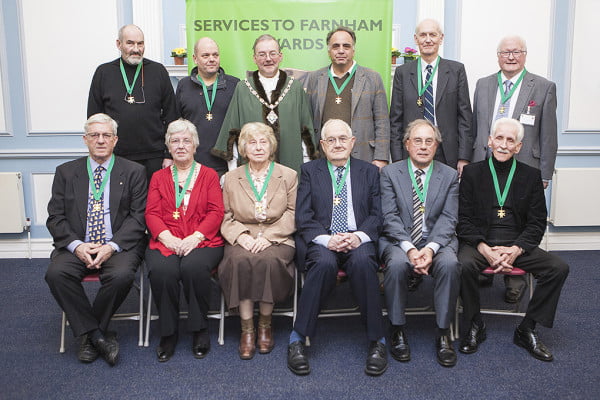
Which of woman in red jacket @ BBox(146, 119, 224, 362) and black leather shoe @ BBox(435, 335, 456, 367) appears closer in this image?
black leather shoe @ BBox(435, 335, 456, 367)

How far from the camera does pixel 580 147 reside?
5.30m

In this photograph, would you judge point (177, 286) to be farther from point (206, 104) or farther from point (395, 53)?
point (395, 53)

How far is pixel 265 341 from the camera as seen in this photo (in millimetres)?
3025

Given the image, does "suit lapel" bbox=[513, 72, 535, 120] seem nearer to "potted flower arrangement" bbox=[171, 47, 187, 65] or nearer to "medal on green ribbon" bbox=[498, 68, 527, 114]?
"medal on green ribbon" bbox=[498, 68, 527, 114]

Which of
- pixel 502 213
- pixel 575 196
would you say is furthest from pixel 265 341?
pixel 575 196

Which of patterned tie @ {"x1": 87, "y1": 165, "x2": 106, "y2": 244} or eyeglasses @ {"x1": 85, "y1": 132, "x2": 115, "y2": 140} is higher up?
eyeglasses @ {"x1": 85, "y1": 132, "x2": 115, "y2": 140}

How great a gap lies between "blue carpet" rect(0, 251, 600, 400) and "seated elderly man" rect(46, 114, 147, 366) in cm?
22

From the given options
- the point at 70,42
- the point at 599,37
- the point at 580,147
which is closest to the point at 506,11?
the point at 599,37

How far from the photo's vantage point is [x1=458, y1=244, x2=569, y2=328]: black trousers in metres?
2.94

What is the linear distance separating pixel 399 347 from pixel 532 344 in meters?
0.79

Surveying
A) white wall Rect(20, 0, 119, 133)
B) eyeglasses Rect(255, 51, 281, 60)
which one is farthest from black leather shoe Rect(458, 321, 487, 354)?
white wall Rect(20, 0, 119, 133)

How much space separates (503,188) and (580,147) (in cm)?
270

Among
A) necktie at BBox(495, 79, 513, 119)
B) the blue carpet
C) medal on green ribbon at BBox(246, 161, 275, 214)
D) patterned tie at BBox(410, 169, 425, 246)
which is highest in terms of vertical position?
necktie at BBox(495, 79, 513, 119)

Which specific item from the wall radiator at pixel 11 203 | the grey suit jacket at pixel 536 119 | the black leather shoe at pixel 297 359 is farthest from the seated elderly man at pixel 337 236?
the wall radiator at pixel 11 203
